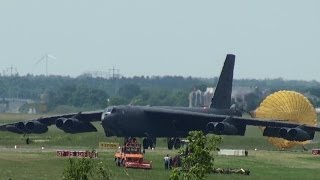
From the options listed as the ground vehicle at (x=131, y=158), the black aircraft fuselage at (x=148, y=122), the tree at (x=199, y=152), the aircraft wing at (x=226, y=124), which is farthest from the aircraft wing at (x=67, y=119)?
the tree at (x=199, y=152)

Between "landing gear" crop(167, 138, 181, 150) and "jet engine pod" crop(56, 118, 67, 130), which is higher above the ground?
"jet engine pod" crop(56, 118, 67, 130)

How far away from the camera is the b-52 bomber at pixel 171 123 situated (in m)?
87.8

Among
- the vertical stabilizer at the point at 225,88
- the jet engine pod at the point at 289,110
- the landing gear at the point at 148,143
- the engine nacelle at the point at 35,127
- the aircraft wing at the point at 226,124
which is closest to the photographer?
the aircraft wing at the point at 226,124

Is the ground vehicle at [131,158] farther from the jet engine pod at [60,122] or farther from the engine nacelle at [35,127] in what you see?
the engine nacelle at [35,127]

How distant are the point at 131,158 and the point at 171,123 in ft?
74.6

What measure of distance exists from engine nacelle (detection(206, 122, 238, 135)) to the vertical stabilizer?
9.50 meters

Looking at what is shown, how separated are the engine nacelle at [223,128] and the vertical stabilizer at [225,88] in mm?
9497

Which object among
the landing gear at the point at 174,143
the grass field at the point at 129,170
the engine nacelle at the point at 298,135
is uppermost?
the engine nacelle at the point at 298,135

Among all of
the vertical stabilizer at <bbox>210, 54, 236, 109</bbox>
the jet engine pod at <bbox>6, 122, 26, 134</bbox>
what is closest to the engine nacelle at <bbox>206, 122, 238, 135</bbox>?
the vertical stabilizer at <bbox>210, 54, 236, 109</bbox>

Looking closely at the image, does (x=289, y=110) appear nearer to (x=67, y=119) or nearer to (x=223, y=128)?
(x=223, y=128)

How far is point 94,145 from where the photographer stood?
99125mm

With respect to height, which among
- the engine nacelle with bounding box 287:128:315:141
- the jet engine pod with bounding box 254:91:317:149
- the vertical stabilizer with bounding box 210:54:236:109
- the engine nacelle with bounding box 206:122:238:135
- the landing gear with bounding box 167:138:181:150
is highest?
the vertical stabilizer with bounding box 210:54:236:109

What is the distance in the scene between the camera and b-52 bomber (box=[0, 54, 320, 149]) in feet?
288

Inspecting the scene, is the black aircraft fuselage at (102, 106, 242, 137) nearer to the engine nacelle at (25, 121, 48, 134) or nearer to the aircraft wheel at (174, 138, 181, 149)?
the aircraft wheel at (174, 138, 181, 149)
